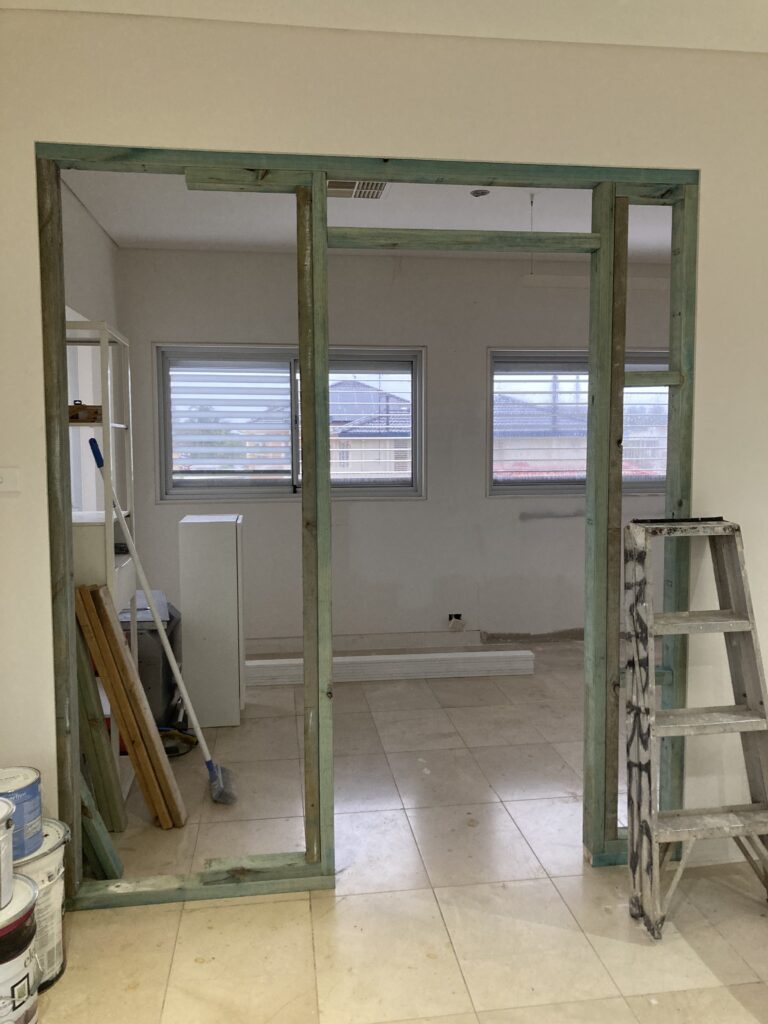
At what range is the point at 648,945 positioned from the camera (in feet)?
7.93

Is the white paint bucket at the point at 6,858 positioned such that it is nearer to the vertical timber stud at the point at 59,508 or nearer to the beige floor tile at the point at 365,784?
the vertical timber stud at the point at 59,508

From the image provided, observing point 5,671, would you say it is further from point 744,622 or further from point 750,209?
point 750,209

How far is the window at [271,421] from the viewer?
5770 mm

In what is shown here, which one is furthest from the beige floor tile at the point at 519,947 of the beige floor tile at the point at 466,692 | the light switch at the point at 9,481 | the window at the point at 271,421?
the window at the point at 271,421

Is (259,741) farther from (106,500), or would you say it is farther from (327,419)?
(327,419)

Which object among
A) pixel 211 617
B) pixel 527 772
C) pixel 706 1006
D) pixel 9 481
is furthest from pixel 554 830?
pixel 9 481

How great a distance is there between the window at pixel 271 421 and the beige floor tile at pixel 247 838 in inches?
116

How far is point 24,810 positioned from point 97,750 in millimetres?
738

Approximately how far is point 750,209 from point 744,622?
138cm

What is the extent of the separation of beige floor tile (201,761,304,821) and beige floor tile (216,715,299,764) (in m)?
0.09

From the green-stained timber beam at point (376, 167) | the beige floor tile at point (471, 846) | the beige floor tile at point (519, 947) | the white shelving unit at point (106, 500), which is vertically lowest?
the beige floor tile at point (471, 846)

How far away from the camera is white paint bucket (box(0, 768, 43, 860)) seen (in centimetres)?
223

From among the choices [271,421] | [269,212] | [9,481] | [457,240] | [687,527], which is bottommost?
[687,527]

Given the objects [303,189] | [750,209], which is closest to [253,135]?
[303,189]
